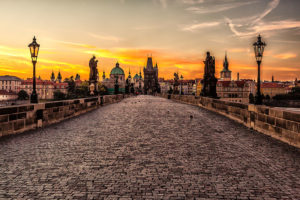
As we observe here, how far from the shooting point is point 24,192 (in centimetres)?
393

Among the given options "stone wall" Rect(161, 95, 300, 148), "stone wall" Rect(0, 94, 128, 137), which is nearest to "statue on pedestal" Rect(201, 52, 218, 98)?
"stone wall" Rect(161, 95, 300, 148)

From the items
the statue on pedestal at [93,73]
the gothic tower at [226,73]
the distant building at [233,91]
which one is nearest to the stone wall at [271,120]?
the statue on pedestal at [93,73]

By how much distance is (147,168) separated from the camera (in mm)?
5160

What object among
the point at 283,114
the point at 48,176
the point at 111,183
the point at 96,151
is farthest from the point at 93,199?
the point at 283,114

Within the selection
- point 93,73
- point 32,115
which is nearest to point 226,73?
point 93,73

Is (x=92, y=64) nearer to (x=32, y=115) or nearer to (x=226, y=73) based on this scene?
(x=32, y=115)

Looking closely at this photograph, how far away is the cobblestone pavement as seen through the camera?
3979mm

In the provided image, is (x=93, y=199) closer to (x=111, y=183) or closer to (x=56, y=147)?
(x=111, y=183)

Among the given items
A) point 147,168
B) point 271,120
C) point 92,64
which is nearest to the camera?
point 147,168

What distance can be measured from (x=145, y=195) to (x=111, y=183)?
746mm

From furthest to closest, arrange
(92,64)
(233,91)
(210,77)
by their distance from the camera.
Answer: (233,91) < (92,64) < (210,77)

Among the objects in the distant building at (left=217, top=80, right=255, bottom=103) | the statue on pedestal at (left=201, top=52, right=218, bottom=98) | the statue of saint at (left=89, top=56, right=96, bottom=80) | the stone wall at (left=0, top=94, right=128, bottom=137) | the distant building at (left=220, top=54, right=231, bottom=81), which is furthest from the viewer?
the distant building at (left=220, top=54, right=231, bottom=81)

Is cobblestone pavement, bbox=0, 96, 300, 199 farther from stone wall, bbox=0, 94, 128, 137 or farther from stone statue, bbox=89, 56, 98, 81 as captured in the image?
stone statue, bbox=89, 56, 98, 81

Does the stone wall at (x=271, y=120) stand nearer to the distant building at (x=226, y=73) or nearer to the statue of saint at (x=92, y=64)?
the statue of saint at (x=92, y=64)
